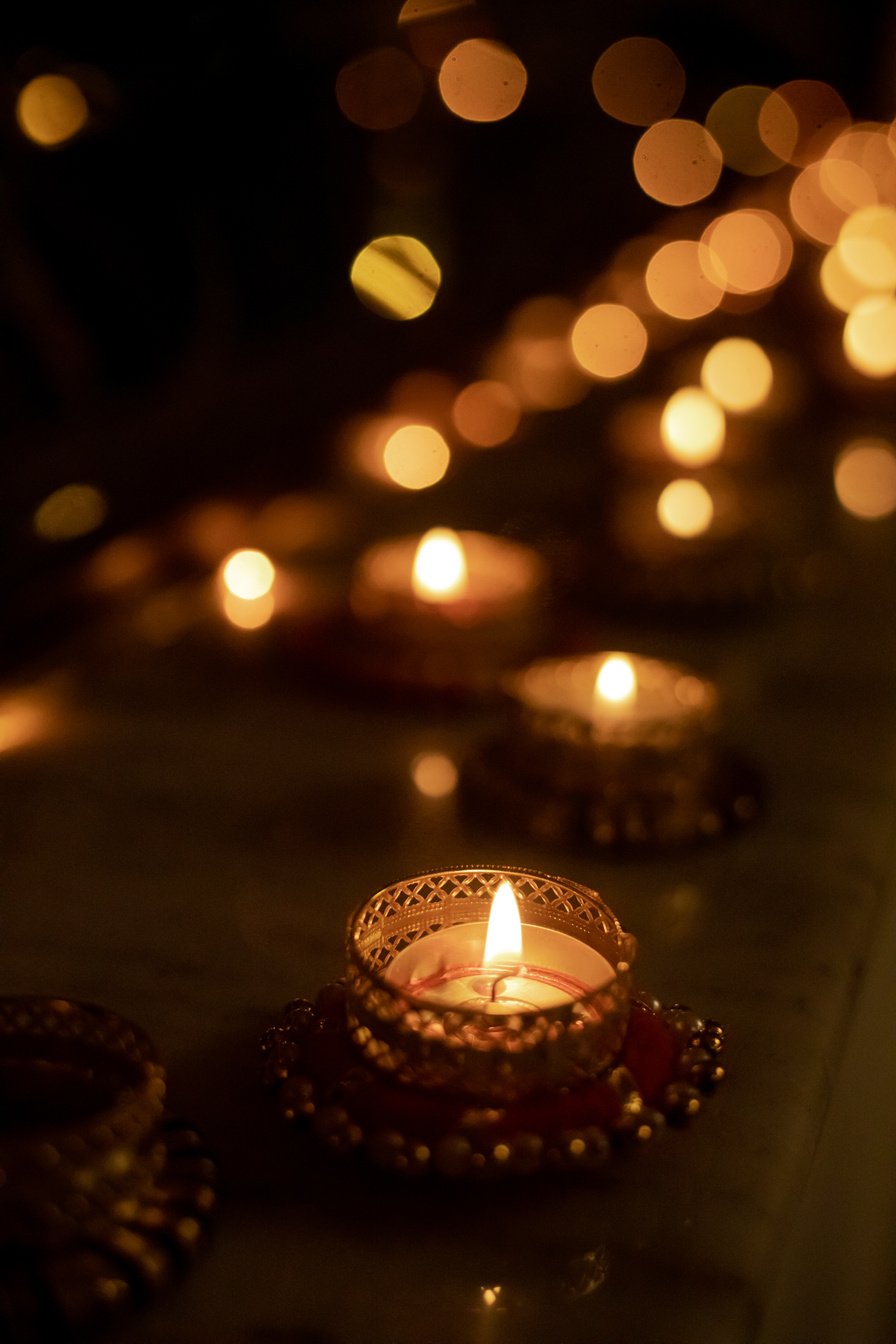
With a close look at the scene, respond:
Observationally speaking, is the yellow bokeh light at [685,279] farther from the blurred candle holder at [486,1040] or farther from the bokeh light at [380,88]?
the blurred candle holder at [486,1040]

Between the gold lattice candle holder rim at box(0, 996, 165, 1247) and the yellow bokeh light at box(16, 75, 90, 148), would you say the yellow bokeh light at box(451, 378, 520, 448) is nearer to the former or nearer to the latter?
the yellow bokeh light at box(16, 75, 90, 148)

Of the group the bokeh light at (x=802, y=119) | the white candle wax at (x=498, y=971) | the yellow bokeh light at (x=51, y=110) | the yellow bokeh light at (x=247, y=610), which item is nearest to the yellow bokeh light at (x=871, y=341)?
the bokeh light at (x=802, y=119)

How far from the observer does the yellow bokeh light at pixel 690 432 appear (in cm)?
163

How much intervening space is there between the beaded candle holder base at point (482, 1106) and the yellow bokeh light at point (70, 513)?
0.63 metres

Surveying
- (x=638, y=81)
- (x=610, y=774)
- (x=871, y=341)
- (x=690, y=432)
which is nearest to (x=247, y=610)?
(x=610, y=774)

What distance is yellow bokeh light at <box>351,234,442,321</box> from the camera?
1.73m

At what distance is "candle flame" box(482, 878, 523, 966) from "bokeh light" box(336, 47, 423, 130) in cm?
120

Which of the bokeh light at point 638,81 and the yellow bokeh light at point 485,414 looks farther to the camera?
the bokeh light at point 638,81

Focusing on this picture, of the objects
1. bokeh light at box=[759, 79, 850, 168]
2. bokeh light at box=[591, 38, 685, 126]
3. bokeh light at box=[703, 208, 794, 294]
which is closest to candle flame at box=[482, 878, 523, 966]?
bokeh light at box=[591, 38, 685, 126]

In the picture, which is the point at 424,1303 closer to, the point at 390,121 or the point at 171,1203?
the point at 171,1203

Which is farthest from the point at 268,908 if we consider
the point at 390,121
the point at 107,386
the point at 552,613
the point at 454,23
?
the point at 454,23

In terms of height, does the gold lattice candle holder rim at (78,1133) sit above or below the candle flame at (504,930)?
below

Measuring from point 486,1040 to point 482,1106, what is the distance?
0.03 m

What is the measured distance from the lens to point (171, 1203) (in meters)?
0.57
